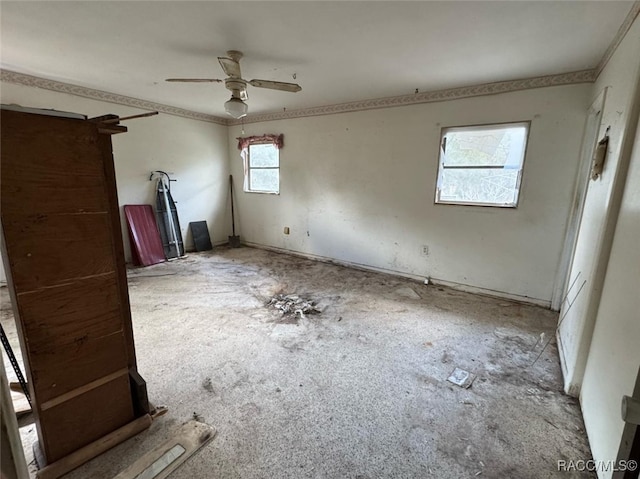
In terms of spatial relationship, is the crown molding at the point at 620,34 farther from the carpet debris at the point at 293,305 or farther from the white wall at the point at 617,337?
the carpet debris at the point at 293,305

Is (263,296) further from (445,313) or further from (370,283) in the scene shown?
(445,313)

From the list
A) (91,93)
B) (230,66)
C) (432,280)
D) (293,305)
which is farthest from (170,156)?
(432,280)

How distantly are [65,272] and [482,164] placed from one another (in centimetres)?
368

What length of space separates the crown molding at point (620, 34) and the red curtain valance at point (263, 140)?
12.5ft

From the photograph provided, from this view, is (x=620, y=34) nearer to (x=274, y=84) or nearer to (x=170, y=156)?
(x=274, y=84)

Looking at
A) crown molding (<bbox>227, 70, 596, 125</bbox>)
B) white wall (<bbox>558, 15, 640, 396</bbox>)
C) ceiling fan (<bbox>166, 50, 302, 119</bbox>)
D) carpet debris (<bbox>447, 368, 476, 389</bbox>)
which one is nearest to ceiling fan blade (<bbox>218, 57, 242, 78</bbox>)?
ceiling fan (<bbox>166, 50, 302, 119</bbox>)

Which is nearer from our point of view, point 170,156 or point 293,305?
point 293,305

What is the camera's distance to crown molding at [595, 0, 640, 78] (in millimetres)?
1680

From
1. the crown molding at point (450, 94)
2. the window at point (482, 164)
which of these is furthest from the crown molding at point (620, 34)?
the window at point (482, 164)

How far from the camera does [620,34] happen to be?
6.36ft

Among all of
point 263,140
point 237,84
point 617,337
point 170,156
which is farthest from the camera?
point 263,140

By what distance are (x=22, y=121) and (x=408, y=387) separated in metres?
2.32

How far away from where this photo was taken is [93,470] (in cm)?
131

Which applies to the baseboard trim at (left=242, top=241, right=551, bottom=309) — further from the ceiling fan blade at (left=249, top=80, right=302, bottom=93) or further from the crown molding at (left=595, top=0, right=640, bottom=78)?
the ceiling fan blade at (left=249, top=80, right=302, bottom=93)
